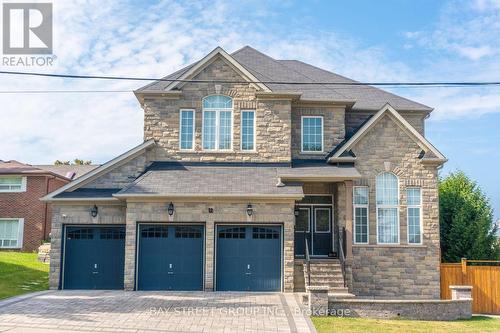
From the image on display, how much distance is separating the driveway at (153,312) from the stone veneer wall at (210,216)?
4.71ft

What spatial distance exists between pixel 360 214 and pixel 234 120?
6.21 metres

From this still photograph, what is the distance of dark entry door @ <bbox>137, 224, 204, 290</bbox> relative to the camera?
18.1 metres

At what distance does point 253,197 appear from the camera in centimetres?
1780

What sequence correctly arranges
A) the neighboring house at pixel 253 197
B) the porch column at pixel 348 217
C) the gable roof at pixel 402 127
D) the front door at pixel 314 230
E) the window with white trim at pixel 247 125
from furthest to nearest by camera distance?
the front door at pixel 314 230
the window with white trim at pixel 247 125
the gable roof at pixel 402 127
the porch column at pixel 348 217
the neighboring house at pixel 253 197

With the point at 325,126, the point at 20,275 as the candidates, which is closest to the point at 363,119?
the point at 325,126

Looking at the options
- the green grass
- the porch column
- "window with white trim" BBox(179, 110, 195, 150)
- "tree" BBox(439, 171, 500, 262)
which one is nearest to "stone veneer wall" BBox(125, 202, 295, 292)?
the porch column

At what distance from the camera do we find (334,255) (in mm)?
19359

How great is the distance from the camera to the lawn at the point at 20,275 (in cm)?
1748

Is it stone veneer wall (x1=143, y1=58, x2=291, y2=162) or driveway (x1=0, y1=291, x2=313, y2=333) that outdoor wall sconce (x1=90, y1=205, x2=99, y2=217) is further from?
stone veneer wall (x1=143, y1=58, x2=291, y2=162)

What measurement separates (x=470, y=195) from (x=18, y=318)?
20.3 meters

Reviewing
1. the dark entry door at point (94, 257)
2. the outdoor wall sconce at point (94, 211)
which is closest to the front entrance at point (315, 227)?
the dark entry door at point (94, 257)

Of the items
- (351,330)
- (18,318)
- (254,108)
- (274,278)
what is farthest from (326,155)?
(18,318)

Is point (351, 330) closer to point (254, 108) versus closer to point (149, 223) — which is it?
point (149, 223)

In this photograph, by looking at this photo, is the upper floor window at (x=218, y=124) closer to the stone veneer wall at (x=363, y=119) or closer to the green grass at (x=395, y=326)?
the stone veneer wall at (x=363, y=119)
